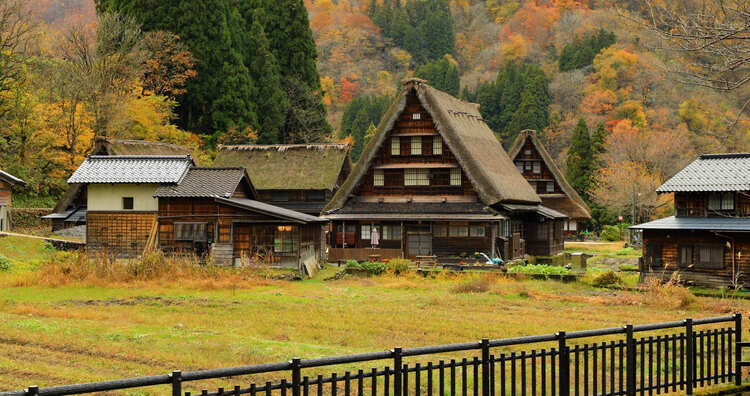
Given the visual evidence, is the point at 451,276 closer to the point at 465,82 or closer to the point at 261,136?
the point at 261,136

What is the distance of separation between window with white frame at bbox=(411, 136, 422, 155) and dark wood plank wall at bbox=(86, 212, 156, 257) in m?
13.4

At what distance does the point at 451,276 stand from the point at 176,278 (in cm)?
1063

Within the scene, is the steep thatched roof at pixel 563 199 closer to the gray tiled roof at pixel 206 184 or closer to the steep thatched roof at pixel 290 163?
the steep thatched roof at pixel 290 163

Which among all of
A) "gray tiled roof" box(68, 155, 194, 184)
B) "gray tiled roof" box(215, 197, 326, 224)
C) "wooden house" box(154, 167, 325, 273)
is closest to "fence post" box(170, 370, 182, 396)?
"gray tiled roof" box(215, 197, 326, 224)

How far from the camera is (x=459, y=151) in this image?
36.6 m

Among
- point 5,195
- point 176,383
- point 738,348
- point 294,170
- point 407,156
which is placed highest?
point 407,156

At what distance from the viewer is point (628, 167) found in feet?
196

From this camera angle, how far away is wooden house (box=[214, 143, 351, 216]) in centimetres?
4778

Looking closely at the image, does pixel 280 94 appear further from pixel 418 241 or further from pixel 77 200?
Answer: pixel 418 241

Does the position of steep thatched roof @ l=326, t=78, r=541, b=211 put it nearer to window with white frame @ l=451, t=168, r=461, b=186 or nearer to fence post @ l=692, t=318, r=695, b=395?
window with white frame @ l=451, t=168, r=461, b=186

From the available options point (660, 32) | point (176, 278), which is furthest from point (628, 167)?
point (660, 32)

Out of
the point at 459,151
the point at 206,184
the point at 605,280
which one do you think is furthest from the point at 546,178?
the point at 206,184

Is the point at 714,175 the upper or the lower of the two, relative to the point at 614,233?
upper

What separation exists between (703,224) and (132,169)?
25263 millimetres
